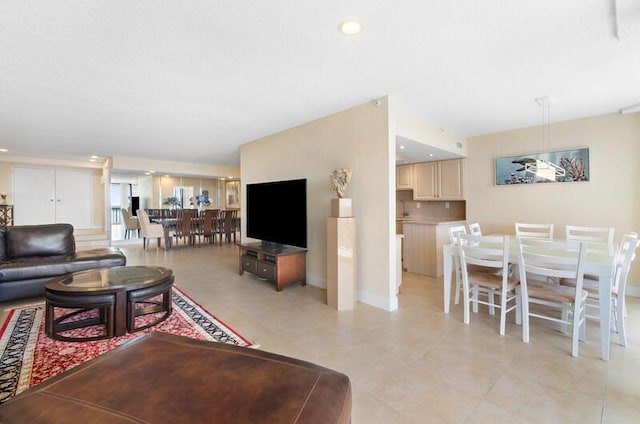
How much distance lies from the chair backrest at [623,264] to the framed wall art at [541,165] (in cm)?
130

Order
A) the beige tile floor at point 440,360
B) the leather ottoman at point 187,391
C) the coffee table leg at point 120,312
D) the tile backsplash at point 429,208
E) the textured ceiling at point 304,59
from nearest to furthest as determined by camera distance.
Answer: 1. the leather ottoman at point 187,391
2. the beige tile floor at point 440,360
3. the textured ceiling at point 304,59
4. the coffee table leg at point 120,312
5. the tile backsplash at point 429,208

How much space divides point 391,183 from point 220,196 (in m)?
9.06

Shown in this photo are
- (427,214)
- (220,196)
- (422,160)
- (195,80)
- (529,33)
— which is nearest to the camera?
(529,33)

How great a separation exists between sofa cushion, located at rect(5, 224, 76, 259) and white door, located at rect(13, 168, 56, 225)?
6353 mm

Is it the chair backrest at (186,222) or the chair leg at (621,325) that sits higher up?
the chair backrest at (186,222)

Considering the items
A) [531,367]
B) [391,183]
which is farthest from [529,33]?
[531,367]

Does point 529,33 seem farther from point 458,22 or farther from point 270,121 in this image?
point 270,121

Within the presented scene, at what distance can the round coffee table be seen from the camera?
95.8 inches

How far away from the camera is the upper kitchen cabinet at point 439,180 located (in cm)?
540

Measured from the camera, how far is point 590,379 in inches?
77.6

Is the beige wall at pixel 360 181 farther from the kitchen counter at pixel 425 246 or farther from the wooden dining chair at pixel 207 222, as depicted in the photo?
the wooden dining chair at pixel 207 222

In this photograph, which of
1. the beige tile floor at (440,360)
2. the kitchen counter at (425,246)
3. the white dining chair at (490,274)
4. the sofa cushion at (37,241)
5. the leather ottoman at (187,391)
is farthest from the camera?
the kitchen counter at (425,246)

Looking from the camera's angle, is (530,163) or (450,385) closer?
(450,385)

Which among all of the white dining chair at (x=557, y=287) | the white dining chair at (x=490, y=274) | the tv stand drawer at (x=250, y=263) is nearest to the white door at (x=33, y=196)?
the tv stand drawer at (x=250, y=263)
